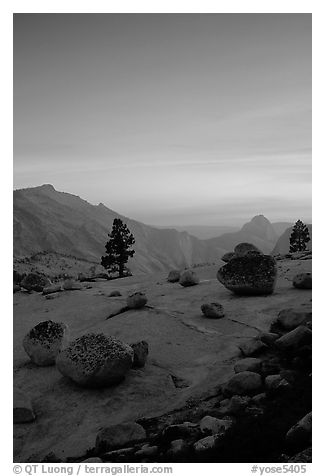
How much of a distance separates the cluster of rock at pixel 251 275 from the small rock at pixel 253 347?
5.67 meters

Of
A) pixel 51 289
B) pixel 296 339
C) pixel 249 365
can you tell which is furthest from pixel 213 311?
pixel 51 289

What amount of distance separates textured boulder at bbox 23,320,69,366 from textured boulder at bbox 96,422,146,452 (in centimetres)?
491

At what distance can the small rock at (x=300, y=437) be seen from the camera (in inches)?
221

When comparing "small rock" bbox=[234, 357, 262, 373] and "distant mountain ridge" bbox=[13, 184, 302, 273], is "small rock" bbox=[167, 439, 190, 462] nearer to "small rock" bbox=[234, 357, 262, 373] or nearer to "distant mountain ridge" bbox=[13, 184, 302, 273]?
"small rock" bbox=[234, 357, 262, 373]

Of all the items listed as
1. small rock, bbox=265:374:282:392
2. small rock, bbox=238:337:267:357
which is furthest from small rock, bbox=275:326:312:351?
small rock, bbox=265:374:282:392

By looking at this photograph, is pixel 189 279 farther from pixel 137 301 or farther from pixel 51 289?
pixel 51 289

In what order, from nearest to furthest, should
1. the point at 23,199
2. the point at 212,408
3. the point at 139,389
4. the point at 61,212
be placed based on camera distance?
the point at 212,408 < the point at 139,389 < the point at 23,199 < the point at 61,212

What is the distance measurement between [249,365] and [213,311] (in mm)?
4922

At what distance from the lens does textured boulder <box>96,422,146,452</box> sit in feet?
23.9
